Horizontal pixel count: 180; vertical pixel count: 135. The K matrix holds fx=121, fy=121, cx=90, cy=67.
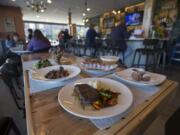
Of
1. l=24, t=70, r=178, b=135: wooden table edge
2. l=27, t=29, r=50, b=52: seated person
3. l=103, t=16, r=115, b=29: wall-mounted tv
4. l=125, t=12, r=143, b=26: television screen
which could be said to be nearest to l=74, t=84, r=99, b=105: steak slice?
l=24, t=70, r=178, b=135: wooden table edge

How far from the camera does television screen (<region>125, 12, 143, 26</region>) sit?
24.6ft

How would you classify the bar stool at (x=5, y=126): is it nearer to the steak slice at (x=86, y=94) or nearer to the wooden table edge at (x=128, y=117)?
the wooden table edge at (x=128, y=117)

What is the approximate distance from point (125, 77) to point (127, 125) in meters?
0.43

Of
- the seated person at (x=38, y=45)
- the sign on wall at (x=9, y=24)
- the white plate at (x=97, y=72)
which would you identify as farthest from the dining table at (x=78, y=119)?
the sign on wall at (x=9, y=24)

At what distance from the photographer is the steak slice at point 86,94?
534 millimetres

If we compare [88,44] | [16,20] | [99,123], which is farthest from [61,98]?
[16,20]

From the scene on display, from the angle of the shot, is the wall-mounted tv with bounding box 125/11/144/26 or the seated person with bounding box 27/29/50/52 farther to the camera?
the wall-mounted tv with bounding box 125/11/144/26

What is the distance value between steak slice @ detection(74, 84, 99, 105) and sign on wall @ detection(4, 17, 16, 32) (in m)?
8.99

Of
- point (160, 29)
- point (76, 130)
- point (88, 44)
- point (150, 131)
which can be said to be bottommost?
point (150, 131)

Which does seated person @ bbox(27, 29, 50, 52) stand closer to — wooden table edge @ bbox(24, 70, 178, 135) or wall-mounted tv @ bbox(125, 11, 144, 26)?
wooden table edge @ bbox(24, 70, 178, 135)

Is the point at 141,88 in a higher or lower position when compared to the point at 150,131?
higher

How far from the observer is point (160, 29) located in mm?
4461

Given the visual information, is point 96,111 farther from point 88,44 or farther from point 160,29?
point 160,29

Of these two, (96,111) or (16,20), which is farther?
(16,20)
